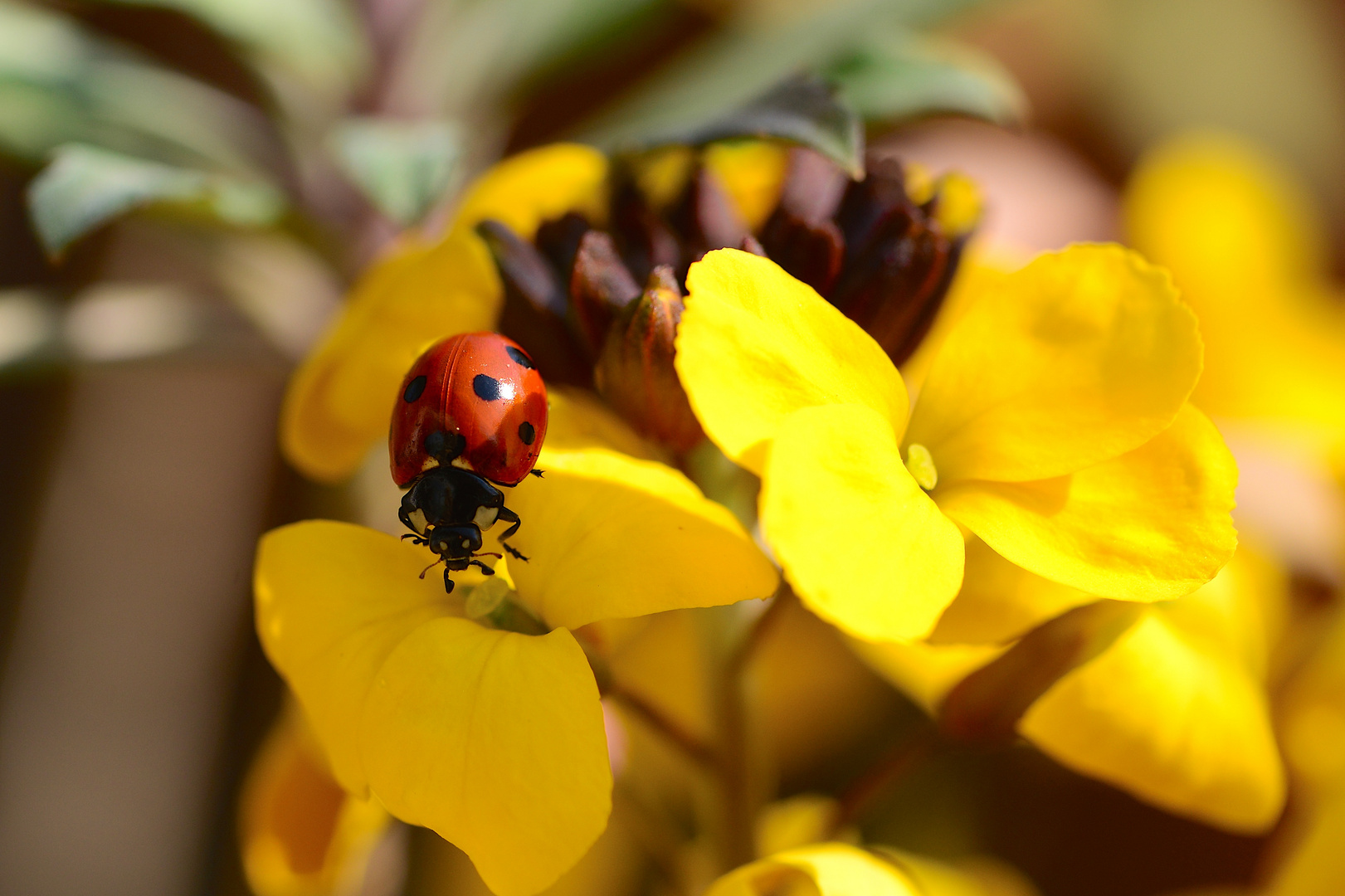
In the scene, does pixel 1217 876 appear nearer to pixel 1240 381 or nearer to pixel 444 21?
pixel 1240 381

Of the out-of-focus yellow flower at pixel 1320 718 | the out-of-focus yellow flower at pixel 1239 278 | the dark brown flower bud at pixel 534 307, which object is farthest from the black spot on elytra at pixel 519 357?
the out-of-focus yellow flower at pixel 1239 278

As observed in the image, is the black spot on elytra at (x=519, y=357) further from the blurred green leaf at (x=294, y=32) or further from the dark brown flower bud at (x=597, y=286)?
the blurred green leaf at (x=294, y=32)

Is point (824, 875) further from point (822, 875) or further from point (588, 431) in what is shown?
point (588, 431)

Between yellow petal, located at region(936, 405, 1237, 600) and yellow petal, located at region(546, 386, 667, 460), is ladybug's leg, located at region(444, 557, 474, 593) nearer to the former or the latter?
yellow petal, located at region(546, 386, 667, 460)

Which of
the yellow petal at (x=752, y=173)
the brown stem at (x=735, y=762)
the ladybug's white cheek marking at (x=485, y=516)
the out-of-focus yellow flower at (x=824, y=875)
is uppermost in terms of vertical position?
the yellow petal at (x=752, y=173)

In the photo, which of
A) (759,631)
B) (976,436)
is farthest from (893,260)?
(759,631)

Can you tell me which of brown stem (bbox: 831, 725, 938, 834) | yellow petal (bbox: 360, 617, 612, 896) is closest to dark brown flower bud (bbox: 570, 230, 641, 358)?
yellow petal (bbox: 360, 617, 612, 896)

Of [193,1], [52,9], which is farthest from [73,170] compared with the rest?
[52,9]
